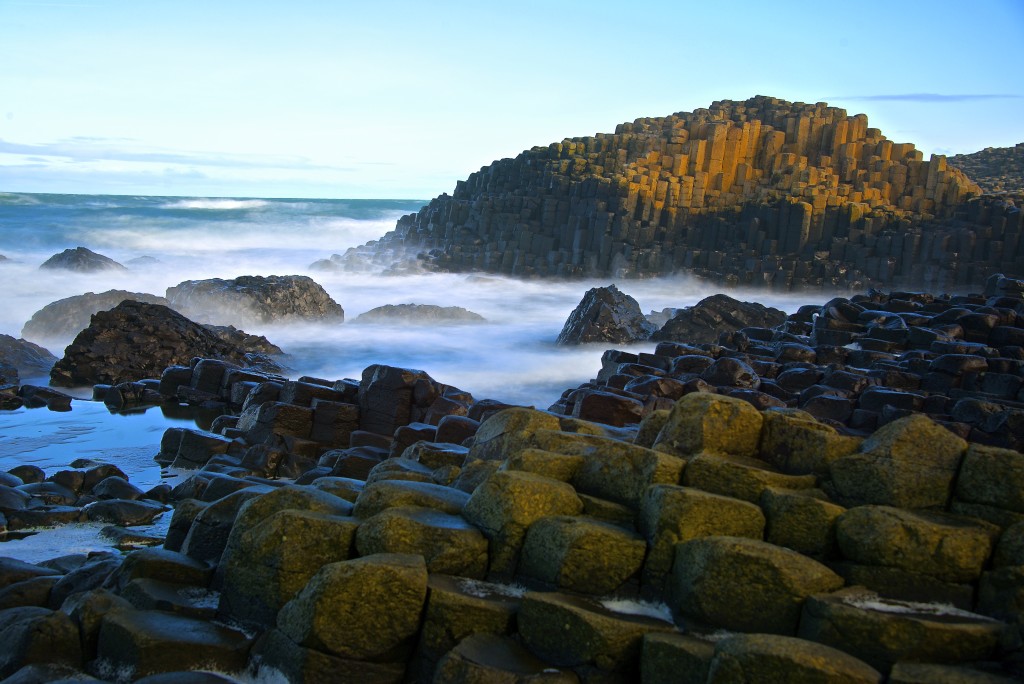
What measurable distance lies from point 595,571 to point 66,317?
15404 mm

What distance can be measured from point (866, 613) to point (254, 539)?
2704 millimetres

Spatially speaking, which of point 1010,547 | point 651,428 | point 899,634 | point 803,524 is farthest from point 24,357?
point 1010,547

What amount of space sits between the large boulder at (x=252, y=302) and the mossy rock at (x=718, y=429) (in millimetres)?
14730

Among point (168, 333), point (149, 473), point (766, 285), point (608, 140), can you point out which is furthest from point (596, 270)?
point (149, 473)

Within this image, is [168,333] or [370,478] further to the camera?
[168,333]

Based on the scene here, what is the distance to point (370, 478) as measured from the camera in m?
5.98

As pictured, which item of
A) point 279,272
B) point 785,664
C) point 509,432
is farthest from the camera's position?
point 279,272

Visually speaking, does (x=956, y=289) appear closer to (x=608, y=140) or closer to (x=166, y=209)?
(x=608, y=140)

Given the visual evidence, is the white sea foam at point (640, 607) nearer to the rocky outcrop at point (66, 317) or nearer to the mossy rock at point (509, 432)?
the mossy rock at point (509, 432)

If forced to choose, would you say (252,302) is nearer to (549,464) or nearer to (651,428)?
(651,428)

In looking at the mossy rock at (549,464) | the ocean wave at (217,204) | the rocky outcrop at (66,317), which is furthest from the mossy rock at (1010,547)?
the ocean wave at (217,204)

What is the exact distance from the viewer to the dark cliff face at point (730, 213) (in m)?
30.1

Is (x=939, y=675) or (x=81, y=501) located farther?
(x=81, y=501)

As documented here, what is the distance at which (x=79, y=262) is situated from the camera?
88.0ft
